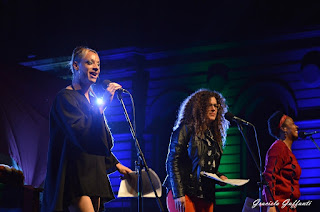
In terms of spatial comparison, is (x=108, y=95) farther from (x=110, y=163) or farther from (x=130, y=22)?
(x=130, y=22)

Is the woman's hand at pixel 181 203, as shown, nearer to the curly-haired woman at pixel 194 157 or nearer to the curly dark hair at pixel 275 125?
the curly-haired woman at pixel 194 157

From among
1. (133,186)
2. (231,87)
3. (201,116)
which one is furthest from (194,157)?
(231,87)

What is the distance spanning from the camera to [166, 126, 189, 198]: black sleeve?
4445 mm

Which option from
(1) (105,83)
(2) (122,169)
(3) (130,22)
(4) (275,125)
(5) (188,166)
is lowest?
(2) (122,169)

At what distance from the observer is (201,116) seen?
16.1ft

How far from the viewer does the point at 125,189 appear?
3932 millimetres

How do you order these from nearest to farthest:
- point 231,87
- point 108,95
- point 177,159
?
point 108,95, point 177,159, point 231,87

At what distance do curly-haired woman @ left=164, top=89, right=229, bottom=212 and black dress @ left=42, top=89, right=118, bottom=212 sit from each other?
1291mm

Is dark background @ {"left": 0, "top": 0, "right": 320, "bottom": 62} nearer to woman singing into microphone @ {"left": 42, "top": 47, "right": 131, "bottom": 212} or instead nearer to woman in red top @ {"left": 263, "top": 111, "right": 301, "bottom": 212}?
woman in red top @ {"left": 263, "top": 111, "right": 301, "bottom": 212}

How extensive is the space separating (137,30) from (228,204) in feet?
18.5

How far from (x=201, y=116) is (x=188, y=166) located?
24.0 inches

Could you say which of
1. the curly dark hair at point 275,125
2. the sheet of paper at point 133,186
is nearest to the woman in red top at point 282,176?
the curly dark hair at point 275,125

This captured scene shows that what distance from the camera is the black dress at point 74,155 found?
3160mm

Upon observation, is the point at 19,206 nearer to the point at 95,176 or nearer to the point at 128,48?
the point at 95,176
